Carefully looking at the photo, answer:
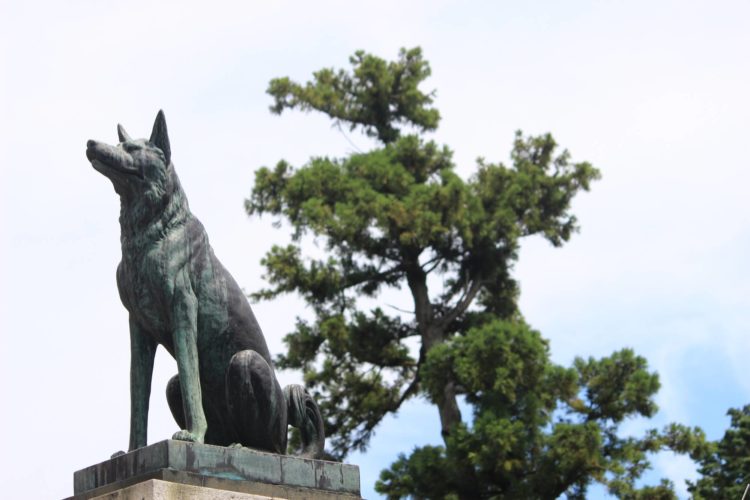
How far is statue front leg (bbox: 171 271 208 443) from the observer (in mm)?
6234

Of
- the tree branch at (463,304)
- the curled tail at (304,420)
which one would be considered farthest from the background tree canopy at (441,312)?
the curled tail at (304,420)

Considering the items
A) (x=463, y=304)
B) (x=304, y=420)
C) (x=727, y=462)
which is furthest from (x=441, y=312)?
(x=304, y=420)

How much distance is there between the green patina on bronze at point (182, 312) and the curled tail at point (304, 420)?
193mm

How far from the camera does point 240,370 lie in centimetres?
645

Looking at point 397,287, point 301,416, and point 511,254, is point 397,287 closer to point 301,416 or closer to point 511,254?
point 511,254

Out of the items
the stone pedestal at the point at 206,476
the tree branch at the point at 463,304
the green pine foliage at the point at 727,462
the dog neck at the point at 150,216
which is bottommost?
the stone pedestal at the point at 206,476

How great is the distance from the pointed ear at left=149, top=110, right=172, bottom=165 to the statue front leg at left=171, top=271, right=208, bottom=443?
653 millimetres

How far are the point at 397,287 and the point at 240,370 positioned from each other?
1382 centimetres

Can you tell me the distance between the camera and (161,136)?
258 inches

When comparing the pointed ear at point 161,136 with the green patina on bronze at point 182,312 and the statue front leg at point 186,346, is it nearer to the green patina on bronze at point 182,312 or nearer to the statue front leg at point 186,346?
the green patina on bronze at point 182,312

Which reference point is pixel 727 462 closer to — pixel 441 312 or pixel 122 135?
pixel 441 312

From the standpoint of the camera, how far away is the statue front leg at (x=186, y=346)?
20.5 feet

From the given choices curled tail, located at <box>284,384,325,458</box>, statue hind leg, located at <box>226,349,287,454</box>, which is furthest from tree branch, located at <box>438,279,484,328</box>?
statue hind leg, located at <box>226,349,287,454</box>

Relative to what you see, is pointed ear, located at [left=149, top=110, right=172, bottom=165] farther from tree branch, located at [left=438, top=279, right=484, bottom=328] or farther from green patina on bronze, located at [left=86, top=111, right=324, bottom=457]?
tree branch, located at [left=438, top=279, right=484, bottom=328]
